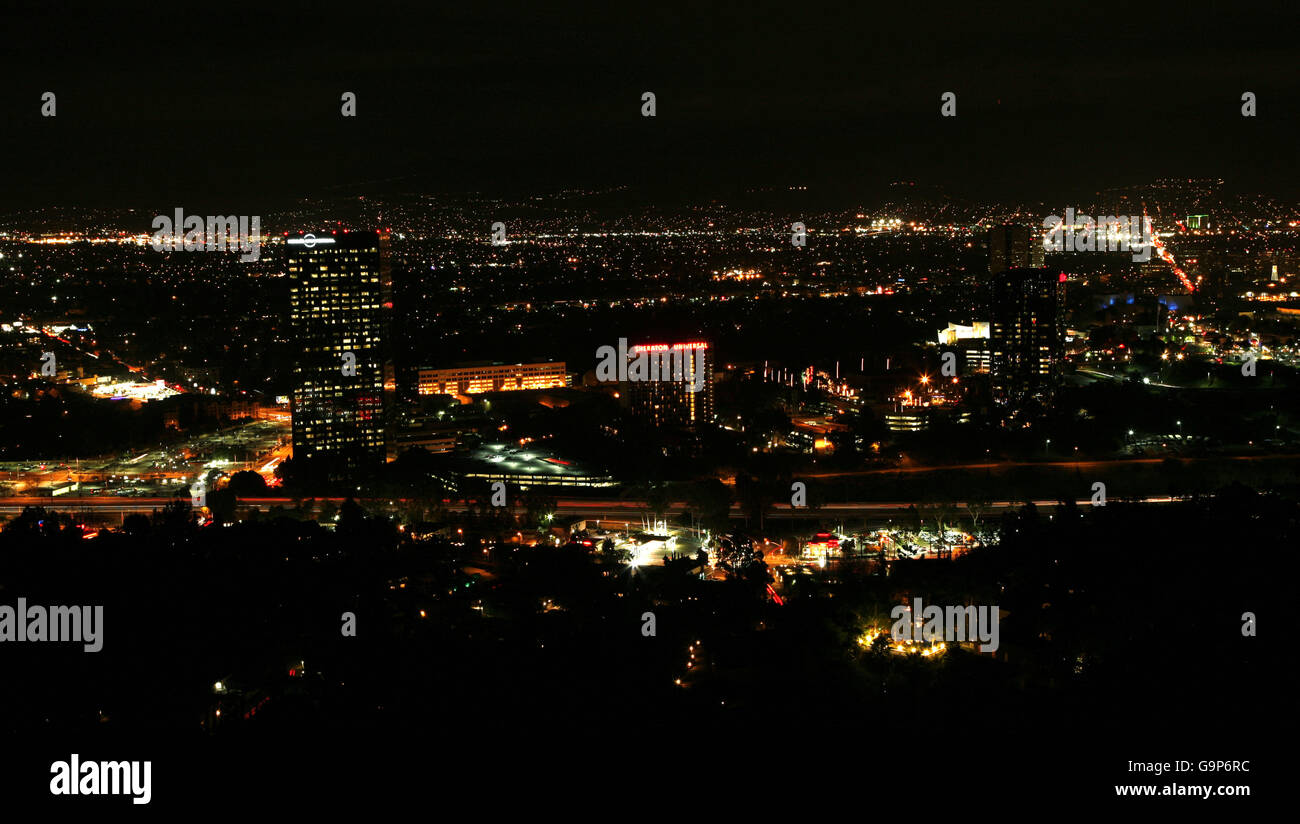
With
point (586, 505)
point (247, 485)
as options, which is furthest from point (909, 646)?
point (247, 485)

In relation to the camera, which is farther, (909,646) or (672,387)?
(672,387)

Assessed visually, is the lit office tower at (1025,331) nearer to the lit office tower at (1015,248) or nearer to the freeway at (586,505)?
the freeway at (586,505)

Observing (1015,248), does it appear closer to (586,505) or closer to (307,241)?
(307,241)

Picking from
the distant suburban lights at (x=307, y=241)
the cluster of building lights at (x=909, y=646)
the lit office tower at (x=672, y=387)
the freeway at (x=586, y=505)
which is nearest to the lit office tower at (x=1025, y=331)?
the lit office tower at (x=672, y=387)

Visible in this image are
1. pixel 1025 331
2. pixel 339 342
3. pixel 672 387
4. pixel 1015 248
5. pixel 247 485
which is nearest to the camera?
pixel 247 485

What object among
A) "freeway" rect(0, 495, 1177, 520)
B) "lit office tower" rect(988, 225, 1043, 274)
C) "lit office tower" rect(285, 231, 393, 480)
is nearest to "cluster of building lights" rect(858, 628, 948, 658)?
"freeway" rect(0, 495, 1177, 520)

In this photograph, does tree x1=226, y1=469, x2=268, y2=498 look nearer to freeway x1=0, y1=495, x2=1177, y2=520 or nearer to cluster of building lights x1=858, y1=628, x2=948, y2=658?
freeway x1=0, y1=495, x2=1177, y2=520
